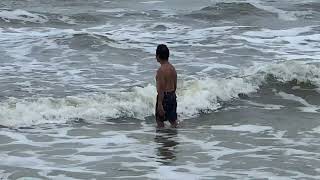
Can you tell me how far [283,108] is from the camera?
1082 centimetres

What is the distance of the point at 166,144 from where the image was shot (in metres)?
8.33

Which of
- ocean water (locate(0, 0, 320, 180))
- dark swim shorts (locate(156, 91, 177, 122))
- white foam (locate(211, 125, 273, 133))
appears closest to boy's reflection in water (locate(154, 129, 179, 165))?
ocean water (locate(0, 0, 320, 180))

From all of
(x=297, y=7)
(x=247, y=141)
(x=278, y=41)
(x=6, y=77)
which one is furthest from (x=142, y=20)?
(x=247, y=141)

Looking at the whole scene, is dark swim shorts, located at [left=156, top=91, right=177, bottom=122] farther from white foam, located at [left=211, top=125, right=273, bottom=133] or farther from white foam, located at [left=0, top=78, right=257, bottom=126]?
white foam, located at [left=0, top=78, right=257, bottom=126]

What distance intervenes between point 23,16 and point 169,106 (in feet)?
42.0

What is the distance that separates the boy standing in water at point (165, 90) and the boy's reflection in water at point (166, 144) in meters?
0.21

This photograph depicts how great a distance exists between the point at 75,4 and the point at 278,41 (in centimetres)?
1032

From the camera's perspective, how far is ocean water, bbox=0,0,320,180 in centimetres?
747

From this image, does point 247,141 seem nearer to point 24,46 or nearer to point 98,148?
point 98,148

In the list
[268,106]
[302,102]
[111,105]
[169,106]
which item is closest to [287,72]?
[302,102]

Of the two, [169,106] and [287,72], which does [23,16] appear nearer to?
[287,72]

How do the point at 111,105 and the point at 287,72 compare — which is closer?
the point at 111,105

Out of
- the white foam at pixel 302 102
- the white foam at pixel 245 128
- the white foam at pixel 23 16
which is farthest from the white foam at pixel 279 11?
the white foam at pixel 245 128

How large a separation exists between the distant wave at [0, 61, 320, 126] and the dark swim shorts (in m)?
1.11
